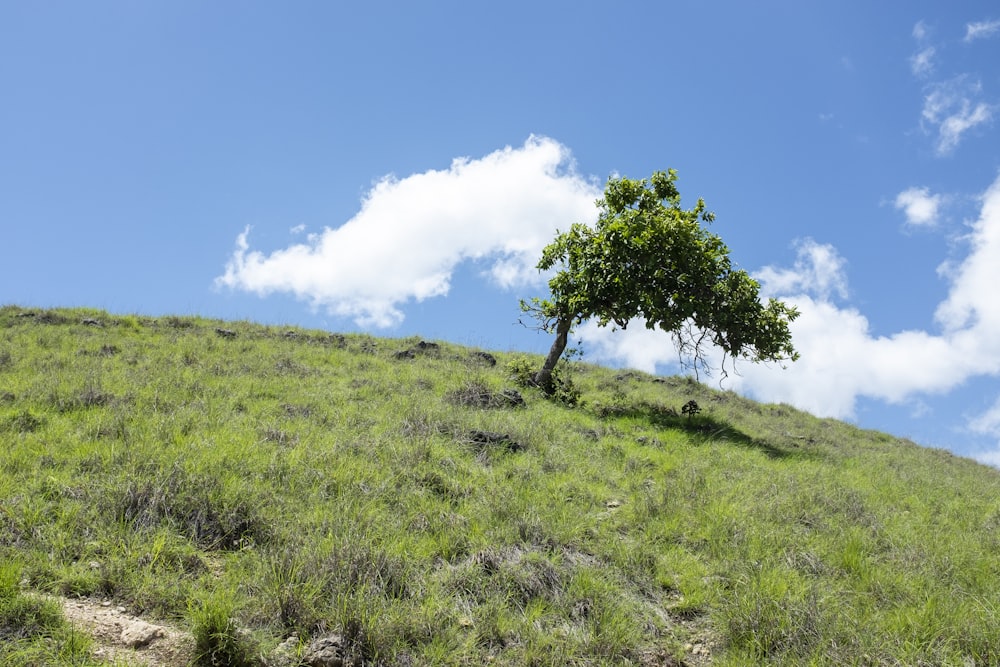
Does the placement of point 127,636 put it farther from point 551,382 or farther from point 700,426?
point 551,382

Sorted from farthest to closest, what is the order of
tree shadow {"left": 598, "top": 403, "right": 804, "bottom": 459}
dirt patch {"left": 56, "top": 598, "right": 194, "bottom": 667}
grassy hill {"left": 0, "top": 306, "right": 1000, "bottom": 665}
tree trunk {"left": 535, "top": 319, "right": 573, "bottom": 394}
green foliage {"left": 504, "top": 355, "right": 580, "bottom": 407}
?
tree trunk {"left": 535, "top": 319, "right": 573, "bottom": 394}
green foliage {"left": 504, "top": 355, "right": 580, "bottom": 407}
tree shadow {"left": 598, "top": 403, "right": 804, "bottom": 459}
grassy hill {"left": 0, "top": 306, "right": 1000, "bottom": 665}
dirt patch {"left": 56, "top": 598, "right": 194, "bottom": 667}

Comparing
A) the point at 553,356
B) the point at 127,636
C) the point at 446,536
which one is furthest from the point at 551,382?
the point at 127,636

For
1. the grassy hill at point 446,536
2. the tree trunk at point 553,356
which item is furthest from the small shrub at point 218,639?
the tree trunk at point 553,356

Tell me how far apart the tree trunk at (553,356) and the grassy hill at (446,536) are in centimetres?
499

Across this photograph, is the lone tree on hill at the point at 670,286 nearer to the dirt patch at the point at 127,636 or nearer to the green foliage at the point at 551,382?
the green foliage at the point at 551,382

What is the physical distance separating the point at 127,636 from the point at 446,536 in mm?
3161

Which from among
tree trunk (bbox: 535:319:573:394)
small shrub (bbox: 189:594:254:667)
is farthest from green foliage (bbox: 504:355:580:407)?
small shrub (bbox: 189:594:254:667)

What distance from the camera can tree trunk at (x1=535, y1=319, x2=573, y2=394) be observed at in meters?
19.0

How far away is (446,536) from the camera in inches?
277

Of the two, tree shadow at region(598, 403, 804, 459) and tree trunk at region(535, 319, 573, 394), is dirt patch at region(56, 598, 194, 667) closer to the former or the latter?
tree shadow at region(598, 403, 804, 459)

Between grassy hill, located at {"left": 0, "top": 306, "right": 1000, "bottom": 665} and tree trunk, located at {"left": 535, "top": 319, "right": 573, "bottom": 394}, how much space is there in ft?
16.4

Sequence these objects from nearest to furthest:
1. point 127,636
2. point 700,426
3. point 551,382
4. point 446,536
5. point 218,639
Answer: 1. point 218,639
2. point 127,636
3. point 446,536
4. point 700,426
5. point 551,382

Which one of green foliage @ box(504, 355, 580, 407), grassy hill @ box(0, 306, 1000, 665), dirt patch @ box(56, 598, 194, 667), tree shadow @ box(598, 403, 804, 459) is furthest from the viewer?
green foliage @ box(504, 355, 580, 407)

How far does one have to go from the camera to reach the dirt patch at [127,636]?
475 cm
